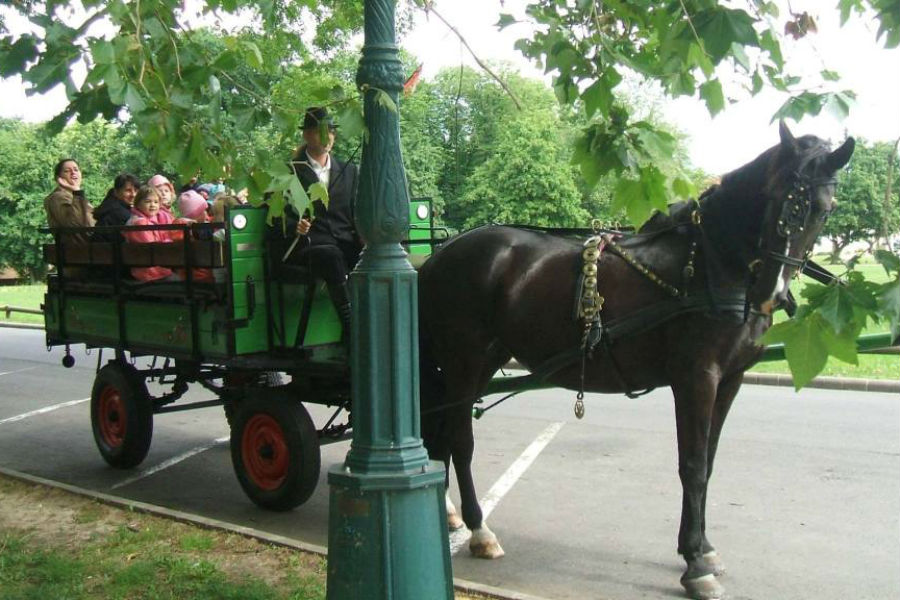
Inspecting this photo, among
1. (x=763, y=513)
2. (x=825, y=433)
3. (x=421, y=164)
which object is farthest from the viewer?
(x=421, y=164)

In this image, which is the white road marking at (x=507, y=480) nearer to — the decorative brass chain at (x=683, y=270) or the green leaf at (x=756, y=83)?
the decorative brass chain at (x=683, y=270)

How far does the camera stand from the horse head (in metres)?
4.14

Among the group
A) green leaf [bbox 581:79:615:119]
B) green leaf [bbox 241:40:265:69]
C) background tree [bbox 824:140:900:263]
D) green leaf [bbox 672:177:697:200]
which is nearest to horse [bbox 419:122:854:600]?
background tree [bbox 824:140:900:263]

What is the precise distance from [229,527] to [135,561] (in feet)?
2.15

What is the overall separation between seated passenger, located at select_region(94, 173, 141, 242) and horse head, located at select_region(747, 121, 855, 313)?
5288 millimetres

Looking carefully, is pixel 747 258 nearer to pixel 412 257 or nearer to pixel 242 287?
pixel 412 257

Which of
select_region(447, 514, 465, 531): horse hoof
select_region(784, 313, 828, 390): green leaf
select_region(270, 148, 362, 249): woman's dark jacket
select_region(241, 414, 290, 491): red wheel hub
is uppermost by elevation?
select_region(270, 148, 362, 249): woman's dark jacket

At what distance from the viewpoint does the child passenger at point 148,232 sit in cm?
689

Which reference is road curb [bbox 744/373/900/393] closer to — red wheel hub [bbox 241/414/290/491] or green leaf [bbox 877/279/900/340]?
red wheel hub [bbox 241/414/290/491]

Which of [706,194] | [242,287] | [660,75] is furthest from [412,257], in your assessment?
[660,75]

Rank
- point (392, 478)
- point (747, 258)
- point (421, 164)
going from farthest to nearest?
1. point (421, 164)
2. point (747, 258)
3. point (392, 478)

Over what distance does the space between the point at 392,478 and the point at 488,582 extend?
1.64 metres

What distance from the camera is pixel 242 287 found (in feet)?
19.7

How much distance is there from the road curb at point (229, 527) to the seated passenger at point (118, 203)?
216cm
